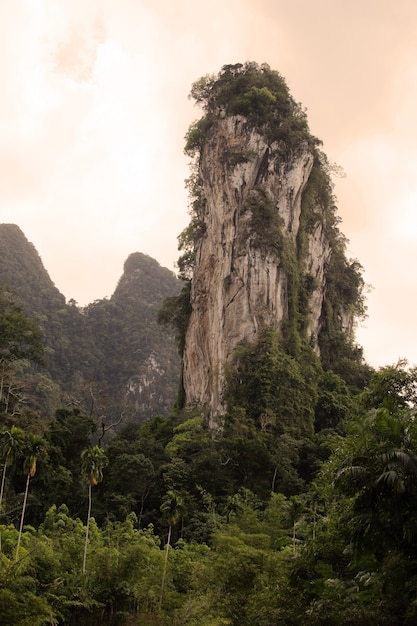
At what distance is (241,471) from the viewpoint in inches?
1184

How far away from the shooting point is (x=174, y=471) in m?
28.5

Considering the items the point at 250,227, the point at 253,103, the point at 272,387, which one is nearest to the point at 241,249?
the point at 250,227

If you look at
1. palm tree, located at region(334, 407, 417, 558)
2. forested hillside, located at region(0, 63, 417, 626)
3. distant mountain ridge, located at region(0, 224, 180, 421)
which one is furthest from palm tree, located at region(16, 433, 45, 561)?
distant mountain ridge, located at region(0, 224, 180, 421)

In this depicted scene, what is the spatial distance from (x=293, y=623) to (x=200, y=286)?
30912 mm

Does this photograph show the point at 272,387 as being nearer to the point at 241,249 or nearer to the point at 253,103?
the point at 241,249

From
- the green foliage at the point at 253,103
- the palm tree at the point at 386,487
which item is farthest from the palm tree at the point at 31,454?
the green foliage at the point at 253,103

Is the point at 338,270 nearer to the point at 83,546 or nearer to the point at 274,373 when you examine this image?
the point at 274,373

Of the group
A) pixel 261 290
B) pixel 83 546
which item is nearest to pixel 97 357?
pixel 261 290

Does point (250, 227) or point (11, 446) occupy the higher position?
point (250, 227)

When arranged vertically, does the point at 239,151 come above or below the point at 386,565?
above

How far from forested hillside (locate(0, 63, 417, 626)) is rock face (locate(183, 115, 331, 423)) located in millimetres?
190

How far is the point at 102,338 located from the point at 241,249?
38817 mm

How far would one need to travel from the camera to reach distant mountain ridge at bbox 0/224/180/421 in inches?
2613

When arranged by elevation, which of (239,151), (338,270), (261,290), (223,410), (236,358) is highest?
(239,151)
